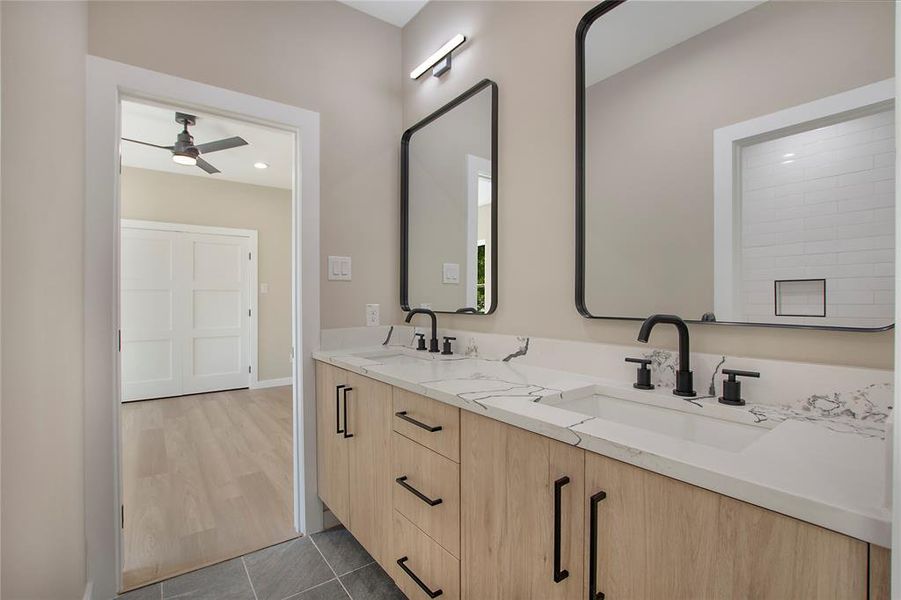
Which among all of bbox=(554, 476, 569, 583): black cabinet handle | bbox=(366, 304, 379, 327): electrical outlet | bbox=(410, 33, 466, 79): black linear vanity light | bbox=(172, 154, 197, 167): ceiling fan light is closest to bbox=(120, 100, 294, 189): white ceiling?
bbox=(172, 154, 197, 167): ceiling fan light

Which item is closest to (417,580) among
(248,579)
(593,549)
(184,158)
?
(593,549)

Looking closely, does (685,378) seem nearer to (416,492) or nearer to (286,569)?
(416,492)

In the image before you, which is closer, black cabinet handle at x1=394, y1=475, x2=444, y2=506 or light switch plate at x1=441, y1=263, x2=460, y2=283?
black cabinet handle at x1=394, y1=475, x2=444, y2=506

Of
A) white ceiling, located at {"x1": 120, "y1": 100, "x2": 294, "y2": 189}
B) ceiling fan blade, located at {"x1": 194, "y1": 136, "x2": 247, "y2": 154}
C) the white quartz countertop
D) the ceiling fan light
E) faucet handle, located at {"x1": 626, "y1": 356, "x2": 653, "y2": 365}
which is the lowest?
the white quartz countertop

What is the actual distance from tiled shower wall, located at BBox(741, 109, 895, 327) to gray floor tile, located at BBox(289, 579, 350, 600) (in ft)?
5.37

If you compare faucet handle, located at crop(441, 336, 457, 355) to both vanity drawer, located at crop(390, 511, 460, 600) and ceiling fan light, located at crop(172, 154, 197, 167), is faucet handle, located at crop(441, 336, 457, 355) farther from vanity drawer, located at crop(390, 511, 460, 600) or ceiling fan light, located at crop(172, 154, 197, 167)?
ceiling fan light, located at crop(172, 154, 197, 167)

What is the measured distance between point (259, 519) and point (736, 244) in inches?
92.2

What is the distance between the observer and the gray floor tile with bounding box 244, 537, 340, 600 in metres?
1.56

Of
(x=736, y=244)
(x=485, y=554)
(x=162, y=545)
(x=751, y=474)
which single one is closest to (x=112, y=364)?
(x=162, y=545)

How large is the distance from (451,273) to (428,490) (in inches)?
40.1

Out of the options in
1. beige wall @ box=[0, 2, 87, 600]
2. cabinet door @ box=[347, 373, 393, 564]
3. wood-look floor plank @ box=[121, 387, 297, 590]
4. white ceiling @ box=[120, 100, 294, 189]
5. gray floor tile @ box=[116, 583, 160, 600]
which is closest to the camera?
beige wall @ box=[0, 2, 87, 600]

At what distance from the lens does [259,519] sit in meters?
2.08

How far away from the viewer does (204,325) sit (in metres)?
4.84

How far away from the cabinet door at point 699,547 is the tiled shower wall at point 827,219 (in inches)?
23.6
